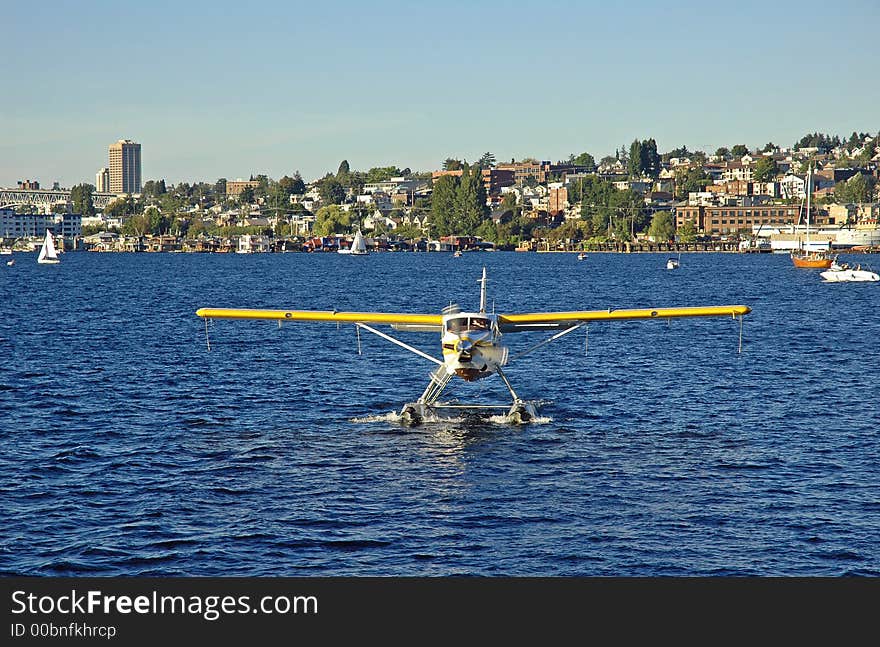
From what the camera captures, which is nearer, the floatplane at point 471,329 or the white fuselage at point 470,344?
the white fuselage at point 470,344

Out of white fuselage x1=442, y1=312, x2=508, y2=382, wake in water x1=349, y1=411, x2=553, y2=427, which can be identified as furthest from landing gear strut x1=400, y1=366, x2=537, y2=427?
white fuselage x1=442, y1=312, x2=508, y2=382

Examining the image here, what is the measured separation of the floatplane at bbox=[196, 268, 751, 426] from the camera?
4009 cm

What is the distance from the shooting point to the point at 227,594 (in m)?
16.9

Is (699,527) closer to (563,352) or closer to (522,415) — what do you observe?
(522,415)

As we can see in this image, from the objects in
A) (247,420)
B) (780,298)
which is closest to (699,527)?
(247,420)

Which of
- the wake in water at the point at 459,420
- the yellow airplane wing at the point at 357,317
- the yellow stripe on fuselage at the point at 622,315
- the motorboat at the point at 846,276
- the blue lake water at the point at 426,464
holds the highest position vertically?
the yellow stripe on fuselage at the point at 622,315

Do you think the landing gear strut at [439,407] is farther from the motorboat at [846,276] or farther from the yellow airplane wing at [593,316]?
the motorboat at [846,276]

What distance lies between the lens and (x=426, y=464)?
3566 centimetres

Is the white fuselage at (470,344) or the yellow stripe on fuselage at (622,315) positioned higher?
the yellow stripe on fuselage at (622,315)

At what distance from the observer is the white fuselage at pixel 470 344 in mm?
39750

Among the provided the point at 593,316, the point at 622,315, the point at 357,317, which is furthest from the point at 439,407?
the point at 622,315

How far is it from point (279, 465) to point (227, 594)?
756 inches

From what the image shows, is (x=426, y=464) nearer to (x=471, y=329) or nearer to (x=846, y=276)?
(x=471, y=329)

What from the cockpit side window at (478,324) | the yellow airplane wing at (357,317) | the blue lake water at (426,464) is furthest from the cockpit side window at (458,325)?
the blue lake water at (426,464)
